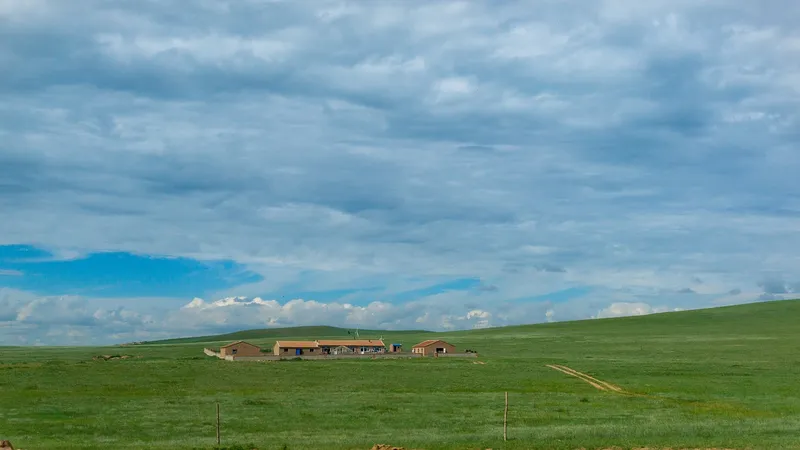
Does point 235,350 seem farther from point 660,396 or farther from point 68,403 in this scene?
point 660,396

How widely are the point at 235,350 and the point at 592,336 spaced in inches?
3786

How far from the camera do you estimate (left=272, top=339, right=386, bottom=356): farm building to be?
14450cm

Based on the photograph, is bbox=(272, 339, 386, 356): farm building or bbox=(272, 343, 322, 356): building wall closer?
bbox=(272, 343, 322, 356): building wall

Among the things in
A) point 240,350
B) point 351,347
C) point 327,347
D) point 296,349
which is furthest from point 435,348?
point 240,350

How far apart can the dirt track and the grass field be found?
1.33m

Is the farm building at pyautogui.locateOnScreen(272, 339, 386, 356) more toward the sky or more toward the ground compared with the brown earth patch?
more toward the sky

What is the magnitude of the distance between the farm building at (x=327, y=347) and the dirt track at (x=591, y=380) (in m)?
53.8

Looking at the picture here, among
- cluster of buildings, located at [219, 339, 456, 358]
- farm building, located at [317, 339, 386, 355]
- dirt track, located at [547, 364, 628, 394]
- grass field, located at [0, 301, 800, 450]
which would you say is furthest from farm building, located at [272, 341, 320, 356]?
dirt track, located at [547, 364, 628, 394]

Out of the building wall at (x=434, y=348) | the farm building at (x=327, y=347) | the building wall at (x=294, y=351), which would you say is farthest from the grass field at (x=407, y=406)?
the farm building at (x=327, y=347)

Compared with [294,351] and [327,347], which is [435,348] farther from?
[294,351]

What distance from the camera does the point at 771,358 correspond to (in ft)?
360

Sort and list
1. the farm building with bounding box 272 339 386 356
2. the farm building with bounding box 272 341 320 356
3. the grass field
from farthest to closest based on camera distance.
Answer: the farm building with bounding box 272 339 386 356
the farm building with bounding box 272 341 320 356
the grass field

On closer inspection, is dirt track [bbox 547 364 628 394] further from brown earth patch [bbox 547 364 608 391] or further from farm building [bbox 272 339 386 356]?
farm building [bbox 272 339 386 356]

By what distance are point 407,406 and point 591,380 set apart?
33.2 m
